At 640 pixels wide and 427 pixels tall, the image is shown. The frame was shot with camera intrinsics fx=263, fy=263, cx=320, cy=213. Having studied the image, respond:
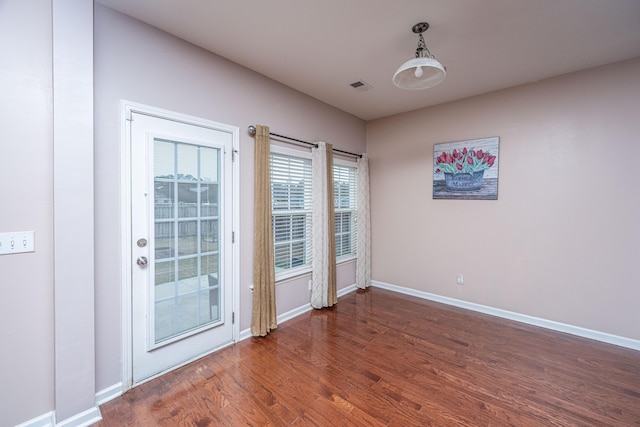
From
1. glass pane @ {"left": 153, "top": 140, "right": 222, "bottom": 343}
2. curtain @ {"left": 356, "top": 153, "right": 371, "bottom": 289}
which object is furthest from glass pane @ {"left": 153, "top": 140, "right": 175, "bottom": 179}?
curtain @ {"left": 356, "top": 153, "right": 371, "bottom": 289}

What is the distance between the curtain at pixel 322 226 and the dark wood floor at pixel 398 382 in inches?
21.7

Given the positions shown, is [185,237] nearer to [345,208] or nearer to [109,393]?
[109,393]

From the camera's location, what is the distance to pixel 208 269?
248 centimetres

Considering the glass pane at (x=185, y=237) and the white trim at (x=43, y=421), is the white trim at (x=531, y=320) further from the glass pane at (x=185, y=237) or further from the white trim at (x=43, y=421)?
the white trim at (x=43, y=421)

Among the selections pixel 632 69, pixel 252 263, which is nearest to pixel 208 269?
pixel 252 263

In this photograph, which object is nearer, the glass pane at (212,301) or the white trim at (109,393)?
the white trim at (109,393)

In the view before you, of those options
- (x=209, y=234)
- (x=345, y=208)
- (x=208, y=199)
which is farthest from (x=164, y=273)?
(x=345, y=208)

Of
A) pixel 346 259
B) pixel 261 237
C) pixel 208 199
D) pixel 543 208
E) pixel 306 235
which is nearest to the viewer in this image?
pixel 208 199

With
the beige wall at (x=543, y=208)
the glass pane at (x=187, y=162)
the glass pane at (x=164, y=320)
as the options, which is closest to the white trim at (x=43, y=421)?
the glass pane at (x=164, y=320)

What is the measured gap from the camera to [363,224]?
4277 mm

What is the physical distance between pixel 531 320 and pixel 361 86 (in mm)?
3472

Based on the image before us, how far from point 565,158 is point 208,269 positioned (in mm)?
3971

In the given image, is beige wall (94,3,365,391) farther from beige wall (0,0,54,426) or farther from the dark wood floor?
the dark wood floor

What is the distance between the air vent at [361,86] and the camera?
3132 mm
